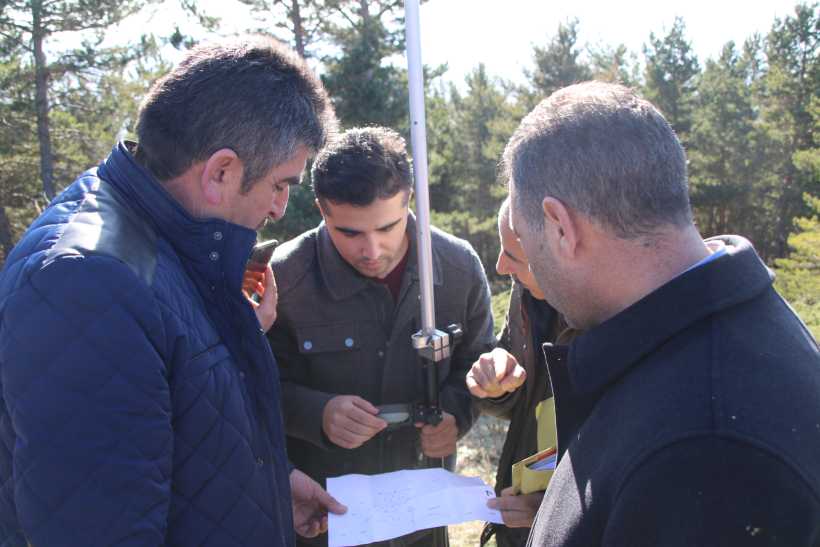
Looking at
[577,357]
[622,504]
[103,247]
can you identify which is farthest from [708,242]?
[103,247]

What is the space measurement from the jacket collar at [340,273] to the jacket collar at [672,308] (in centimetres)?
148

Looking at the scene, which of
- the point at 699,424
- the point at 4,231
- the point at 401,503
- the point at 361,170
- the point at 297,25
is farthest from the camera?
the point at 4,231

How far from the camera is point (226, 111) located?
149cm

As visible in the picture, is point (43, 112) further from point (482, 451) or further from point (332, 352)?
point (332, 352)

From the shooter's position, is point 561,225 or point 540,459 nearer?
point 561,225

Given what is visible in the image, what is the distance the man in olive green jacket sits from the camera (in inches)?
101

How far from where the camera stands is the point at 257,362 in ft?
5.24

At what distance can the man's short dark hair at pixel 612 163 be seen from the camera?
1.21 metres

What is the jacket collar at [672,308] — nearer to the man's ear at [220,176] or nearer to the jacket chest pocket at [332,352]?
the man's ear at [220,176]

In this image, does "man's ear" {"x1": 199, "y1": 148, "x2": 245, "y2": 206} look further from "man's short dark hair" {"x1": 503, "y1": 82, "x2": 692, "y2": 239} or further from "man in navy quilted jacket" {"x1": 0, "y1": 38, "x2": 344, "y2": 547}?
"man's short dark hair" {"x1": 503, "y1": 82, "x2": 692, "y2": 239}

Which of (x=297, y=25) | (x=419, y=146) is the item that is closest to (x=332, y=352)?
(x=419, y=146)

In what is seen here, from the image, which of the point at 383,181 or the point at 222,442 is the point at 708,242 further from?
the point at 383,181

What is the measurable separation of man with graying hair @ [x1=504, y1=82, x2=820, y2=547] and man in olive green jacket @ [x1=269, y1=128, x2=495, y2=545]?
1.19 metres

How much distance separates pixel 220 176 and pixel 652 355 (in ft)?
3.37
